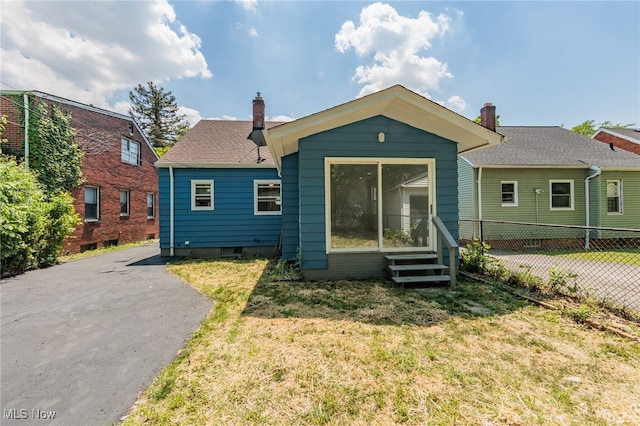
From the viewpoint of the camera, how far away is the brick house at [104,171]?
9555 mm

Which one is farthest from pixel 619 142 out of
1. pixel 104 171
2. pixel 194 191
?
pixel 104 171

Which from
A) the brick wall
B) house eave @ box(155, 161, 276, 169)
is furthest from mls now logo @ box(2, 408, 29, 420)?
the brick wall

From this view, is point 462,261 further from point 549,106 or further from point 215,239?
point 549,106

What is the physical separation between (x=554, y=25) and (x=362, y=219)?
845 centimetres

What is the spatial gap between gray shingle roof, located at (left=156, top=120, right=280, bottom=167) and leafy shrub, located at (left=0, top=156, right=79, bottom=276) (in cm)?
324

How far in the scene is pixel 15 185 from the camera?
6.56 meters

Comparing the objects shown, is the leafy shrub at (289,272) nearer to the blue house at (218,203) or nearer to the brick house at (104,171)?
the blue house at (218,203)

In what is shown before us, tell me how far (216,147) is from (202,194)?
2031mm

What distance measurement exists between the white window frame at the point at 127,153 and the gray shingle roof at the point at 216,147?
5204 mm

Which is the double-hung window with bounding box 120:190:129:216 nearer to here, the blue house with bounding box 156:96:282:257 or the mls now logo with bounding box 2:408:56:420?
the blue house with bounding box 156:96:282:257

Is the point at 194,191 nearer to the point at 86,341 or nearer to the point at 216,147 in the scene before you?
the point at 216,147

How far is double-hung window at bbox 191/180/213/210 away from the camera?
29.7 feet

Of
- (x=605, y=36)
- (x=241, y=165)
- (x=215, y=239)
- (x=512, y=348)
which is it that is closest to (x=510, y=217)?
(x=605, y=36)

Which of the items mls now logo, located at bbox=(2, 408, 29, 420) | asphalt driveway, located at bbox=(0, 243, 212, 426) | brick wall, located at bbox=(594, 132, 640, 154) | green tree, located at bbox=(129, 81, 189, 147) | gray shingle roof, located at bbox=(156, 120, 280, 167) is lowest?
mls now logo, located at bbox=(2, 408, 29, 420)
